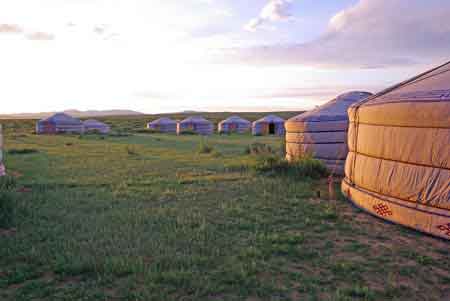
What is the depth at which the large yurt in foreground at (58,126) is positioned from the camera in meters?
31.4

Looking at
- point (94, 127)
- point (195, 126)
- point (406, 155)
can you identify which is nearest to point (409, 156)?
point (406, 155)

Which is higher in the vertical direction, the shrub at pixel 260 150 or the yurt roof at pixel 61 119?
the yurt roof at pixel 61 119

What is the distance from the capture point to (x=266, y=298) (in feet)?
8.86

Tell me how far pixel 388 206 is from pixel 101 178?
5.40 metres

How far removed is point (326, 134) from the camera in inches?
304

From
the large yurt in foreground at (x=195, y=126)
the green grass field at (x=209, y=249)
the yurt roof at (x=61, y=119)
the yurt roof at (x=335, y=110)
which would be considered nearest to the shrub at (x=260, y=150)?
the yurt roof at (x=335, y=110)

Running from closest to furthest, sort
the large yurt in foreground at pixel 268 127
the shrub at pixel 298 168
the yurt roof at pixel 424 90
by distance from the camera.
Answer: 1. the yurt roof at pixel 424 90
2. the shrub at pixel 298 168
3. the large yurt in foreground at pixel 268 127

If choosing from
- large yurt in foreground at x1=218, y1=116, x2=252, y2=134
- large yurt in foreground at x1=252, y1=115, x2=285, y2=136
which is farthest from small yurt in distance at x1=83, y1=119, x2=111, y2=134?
large yurt in foreground at x1=252, y1=115, x2=285, y2=136

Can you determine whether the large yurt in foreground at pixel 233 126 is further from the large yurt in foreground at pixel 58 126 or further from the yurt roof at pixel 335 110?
the yurt roof at pixel 335 110

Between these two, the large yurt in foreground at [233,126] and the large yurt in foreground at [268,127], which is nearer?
the large yurt in foreground at [268,127]

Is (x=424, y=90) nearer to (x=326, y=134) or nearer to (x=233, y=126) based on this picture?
(x=326, y=134)

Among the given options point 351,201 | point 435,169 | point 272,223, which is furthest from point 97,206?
point 435,169

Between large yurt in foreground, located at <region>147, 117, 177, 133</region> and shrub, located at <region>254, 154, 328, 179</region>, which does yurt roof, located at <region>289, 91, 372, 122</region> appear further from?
large yurt in foreground, located at <region>147, 117, 177, 133</region>

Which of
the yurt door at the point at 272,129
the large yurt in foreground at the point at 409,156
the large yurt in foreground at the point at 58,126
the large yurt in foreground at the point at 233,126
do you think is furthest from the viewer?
the large yurt in foreground at the point at 233,126
